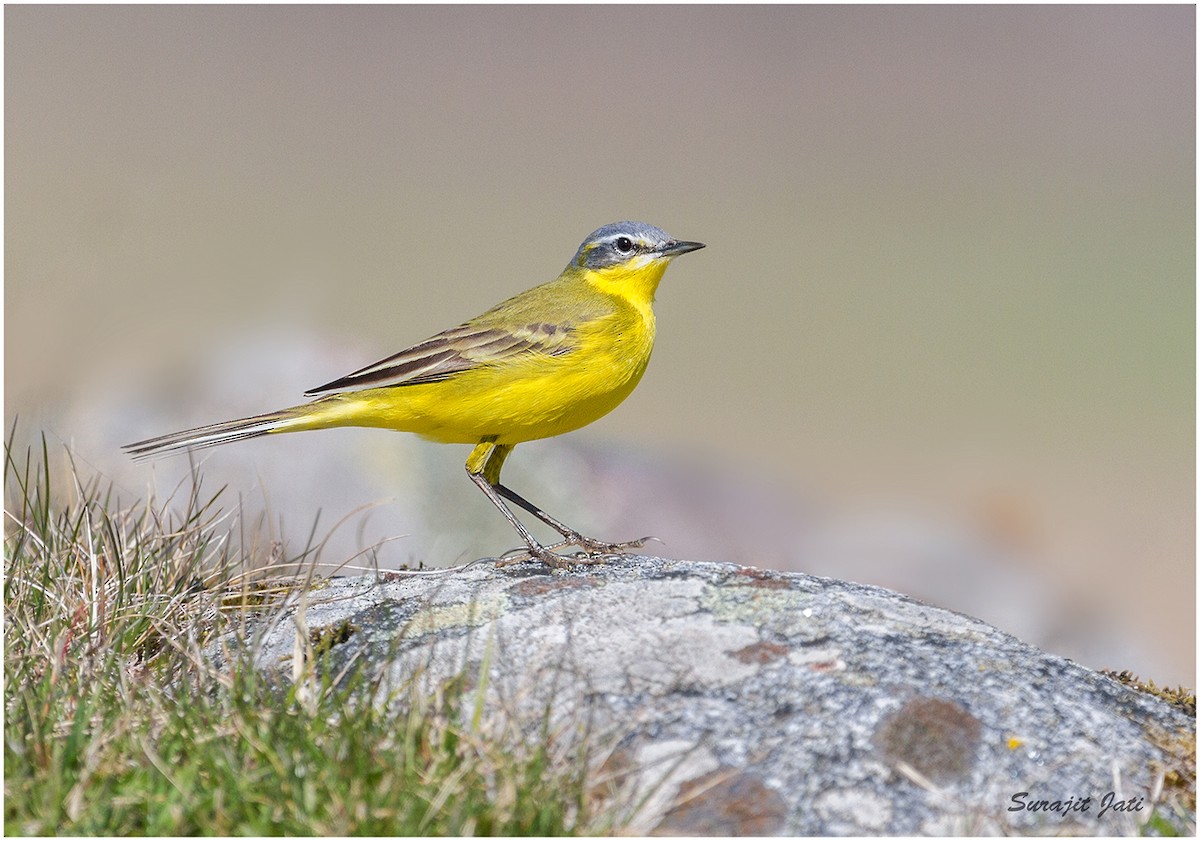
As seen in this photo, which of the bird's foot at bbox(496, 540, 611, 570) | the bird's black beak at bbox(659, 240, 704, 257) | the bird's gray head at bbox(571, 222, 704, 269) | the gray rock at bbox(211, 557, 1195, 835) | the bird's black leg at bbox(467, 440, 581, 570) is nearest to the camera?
the gray rock at bbox(211, 557, 1195, 835)

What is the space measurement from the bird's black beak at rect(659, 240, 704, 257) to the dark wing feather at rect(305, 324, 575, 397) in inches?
47.6

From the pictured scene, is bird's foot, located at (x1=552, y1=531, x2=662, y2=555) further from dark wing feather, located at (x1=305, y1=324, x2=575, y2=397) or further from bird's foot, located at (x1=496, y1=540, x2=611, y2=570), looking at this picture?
dark wing feather, located at (x1=305, y1=324, x2=575, y2=397)

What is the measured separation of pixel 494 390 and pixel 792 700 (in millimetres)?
2799

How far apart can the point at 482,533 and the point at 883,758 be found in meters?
A: 6.26

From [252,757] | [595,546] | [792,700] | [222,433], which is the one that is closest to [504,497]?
[595,546]

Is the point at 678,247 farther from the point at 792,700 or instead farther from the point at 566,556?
the point at 792,700

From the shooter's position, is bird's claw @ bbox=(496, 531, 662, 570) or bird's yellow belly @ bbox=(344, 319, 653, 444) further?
bird's yellow belly @ bbox=(344, 319, 653, 444)

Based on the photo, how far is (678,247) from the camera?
7.91 m

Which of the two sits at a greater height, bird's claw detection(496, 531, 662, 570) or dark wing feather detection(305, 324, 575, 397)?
dark wing feather detection(305, 324, 575, 397)

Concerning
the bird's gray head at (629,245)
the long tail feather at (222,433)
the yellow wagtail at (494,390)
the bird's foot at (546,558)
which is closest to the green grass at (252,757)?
the long tail feather at (222,433)

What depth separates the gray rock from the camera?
13.5ft

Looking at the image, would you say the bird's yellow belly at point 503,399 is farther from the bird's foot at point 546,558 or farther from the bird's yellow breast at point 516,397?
the bird's foot at point 546,558

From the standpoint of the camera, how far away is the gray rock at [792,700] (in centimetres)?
413

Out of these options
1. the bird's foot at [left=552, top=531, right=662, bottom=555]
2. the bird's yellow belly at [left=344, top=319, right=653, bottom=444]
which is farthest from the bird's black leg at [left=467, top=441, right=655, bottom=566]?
the bird's yellow belly at [left=344, top=319, right=653, bottom=444]
